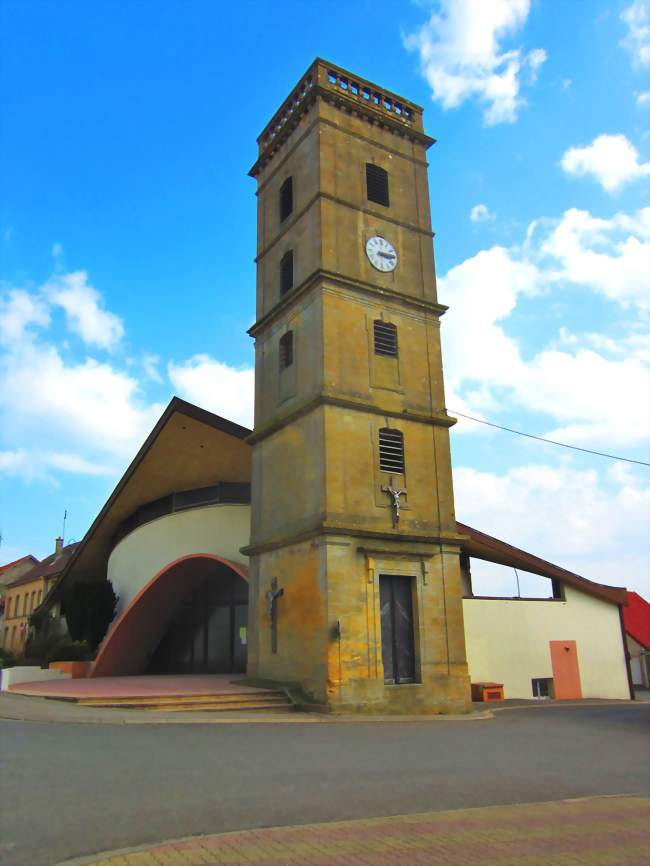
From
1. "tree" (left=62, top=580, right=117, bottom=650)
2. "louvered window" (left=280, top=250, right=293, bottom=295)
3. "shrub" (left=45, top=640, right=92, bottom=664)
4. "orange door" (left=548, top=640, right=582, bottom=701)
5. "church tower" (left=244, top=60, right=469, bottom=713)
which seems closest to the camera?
"church tower" (left=244, top=60, right=469, bottom=713)

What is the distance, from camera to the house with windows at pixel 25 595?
5231 cm

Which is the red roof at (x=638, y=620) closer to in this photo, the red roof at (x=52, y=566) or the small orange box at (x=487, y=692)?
the small orange box at (x=487, y=692)

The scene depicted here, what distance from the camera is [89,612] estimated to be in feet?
105

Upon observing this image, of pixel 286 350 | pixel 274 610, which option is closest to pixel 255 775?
pixel 274 610

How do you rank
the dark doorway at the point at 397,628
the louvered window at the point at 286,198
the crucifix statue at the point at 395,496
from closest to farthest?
1. the dark doorway at the point at 397,628
2. the crucifix statue at the point at 395,496
3. the louvered window at the point at 286,198

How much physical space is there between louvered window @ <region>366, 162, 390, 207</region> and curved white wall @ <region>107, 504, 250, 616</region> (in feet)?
37.3

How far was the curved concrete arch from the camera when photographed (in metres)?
28.2

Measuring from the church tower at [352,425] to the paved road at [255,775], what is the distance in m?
3.76

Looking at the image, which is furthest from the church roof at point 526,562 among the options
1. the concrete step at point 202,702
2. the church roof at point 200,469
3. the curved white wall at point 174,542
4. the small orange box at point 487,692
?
the concrete step at point 202,702

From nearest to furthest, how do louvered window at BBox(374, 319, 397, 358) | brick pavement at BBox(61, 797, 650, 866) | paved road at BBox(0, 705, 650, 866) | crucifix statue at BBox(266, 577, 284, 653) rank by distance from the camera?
brick pavement at BBox(61, 797, 650, 866), paved road at BBox(0, 705, 650, 866), crucifix statue at BBox(266, 577, 284, 653), louvered window at BBox(374, 319, 397, 358)

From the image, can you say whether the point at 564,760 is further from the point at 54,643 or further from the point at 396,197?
the point at 54,643

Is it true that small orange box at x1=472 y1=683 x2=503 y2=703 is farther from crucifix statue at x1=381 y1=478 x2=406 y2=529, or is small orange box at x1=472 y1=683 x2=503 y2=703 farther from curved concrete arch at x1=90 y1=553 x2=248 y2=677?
curved concrete arch at x1=90 y1=553 x2=248 y2=677

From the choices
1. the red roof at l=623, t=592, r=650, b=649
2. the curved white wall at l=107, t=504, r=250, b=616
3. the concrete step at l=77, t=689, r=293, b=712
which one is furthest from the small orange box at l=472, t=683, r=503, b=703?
the red roof at l=623, t=592, r=650, b=649

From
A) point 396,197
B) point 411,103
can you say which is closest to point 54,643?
point 396,197
